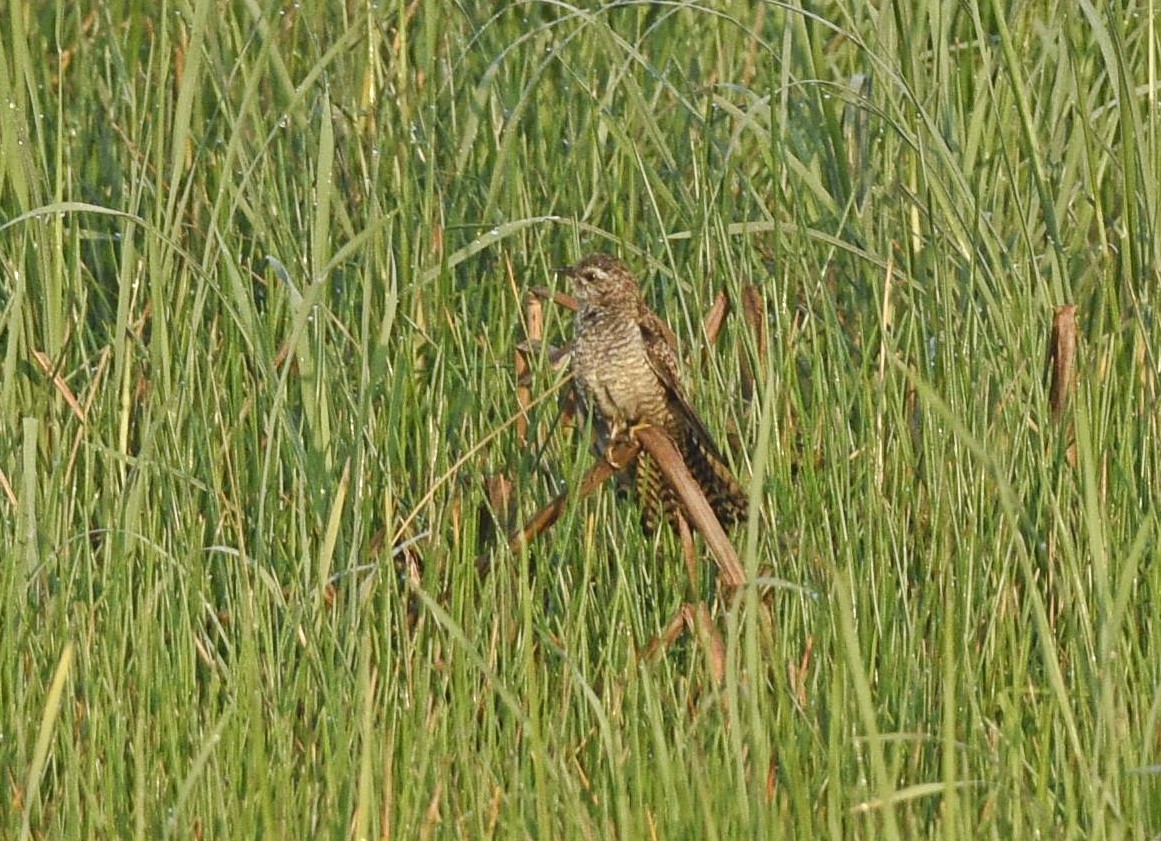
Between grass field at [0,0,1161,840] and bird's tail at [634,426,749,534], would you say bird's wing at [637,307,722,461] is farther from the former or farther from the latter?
bird's tail at [634,426,749,534]

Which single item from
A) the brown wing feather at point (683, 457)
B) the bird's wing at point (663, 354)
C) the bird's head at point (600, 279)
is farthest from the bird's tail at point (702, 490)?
the bird's head at point (600, 279)

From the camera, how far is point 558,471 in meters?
3.76

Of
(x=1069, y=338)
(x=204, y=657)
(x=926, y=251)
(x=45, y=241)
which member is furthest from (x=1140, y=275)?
(x=45, y=241)

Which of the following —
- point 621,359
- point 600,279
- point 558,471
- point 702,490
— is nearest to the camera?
point 702,490

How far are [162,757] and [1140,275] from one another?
1.73 meters

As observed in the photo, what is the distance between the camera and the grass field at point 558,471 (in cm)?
269

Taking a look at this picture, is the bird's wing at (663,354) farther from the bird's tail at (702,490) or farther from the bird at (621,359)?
the bird's tail at (702,490)

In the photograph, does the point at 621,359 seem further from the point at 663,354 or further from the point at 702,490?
the point at 702,490

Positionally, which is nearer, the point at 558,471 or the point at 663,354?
the point at 558,471

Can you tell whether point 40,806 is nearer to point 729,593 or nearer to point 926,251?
point 729,593

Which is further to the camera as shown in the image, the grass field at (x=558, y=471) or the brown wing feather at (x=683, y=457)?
the brown wing feather at (x=683, y=457)

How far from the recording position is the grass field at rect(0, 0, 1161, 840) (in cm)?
269

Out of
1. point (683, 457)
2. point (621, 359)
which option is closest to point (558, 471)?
point (683, 457)

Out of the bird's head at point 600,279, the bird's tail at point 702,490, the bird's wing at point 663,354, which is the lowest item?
the bird's tail at point 702,490
